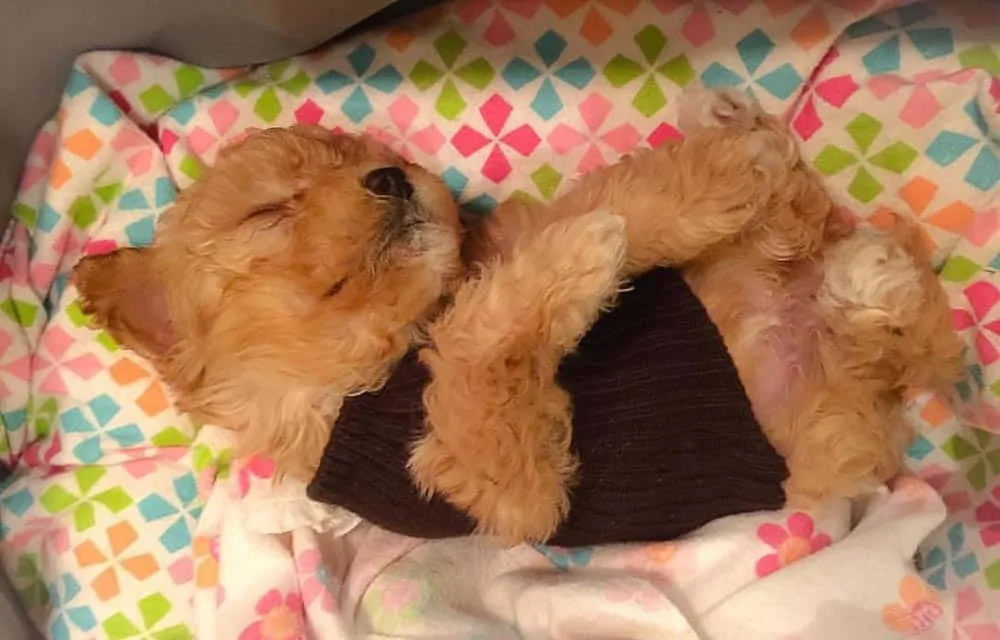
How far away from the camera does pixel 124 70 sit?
220cm

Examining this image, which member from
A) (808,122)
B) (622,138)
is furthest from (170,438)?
(808,122)

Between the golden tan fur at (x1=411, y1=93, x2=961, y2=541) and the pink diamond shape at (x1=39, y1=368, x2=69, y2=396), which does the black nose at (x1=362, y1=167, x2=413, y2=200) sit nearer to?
the golden tan fur at (x1=411, y1=93, x2=961, y2=541)

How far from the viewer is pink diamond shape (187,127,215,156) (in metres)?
2.22

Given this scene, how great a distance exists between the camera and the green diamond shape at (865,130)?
2010 millimetres

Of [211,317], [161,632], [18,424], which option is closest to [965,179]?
[211,317]

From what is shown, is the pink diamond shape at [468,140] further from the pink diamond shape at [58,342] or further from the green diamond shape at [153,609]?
the green diamond shape at [153,609]

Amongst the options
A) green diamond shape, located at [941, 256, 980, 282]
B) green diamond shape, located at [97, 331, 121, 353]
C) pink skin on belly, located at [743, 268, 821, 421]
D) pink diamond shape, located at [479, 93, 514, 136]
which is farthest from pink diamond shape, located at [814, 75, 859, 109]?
green diamond shape, located at [97, 331, 121, 353]

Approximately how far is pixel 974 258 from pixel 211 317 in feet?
3.93

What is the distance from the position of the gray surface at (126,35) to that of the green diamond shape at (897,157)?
87 cm

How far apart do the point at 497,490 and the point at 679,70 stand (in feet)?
2.93

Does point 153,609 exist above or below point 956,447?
below

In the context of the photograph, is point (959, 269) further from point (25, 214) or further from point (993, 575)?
point (25, 214)

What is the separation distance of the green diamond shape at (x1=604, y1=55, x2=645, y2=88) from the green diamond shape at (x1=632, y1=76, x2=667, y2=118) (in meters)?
0.02

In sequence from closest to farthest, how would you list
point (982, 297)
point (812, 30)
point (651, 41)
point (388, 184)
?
point (388, 184)
point (982, 297)
point (812, 30)
point (651, 41)
